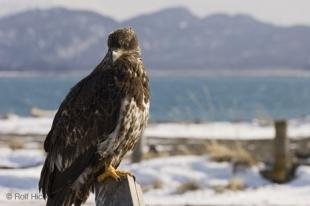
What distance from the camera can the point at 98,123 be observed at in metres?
6.21

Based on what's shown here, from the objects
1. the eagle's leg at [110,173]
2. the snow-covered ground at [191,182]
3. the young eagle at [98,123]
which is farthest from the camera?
the snow-covered ground at [191,182]

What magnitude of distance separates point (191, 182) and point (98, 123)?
750cm

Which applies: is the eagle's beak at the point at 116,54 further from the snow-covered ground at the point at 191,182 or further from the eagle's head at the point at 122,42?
the snow-covered ground at the point at 191,182

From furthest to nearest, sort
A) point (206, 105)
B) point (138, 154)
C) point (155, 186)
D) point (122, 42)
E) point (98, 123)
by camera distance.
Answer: point (206, 105), point (138, 154), point (155, 186), point (122, 42), point (98, 123)

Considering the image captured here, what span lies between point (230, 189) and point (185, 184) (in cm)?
64

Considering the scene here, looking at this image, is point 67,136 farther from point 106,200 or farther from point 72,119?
point 106,200

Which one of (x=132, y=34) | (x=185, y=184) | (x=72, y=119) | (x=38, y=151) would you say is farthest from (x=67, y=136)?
(x=38, y=151)

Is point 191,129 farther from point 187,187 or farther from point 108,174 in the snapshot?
point 108,174

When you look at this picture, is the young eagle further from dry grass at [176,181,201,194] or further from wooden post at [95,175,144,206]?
dry grass at [176,181,201,194]

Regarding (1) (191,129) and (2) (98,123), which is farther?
(1) (191,129)

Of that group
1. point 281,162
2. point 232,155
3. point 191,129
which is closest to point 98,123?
point 281,162

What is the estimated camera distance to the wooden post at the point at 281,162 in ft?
47.7

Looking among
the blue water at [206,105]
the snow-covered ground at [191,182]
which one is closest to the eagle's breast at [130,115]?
A: the snow-covered ground at [191,182]

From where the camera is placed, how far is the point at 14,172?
1390 cm
